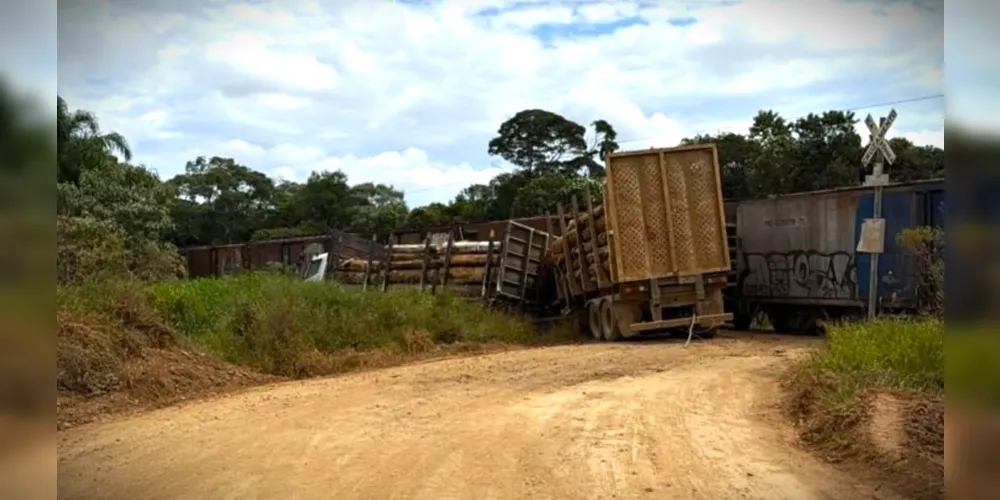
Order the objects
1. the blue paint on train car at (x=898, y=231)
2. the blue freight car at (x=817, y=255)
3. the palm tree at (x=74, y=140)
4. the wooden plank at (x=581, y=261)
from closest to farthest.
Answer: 1. the palm tree at (x=74, y=140)
2. the blue paint on train car at (x=898, y=231)
3. the blue freight car at (x=817, y=255)
4. the wooden plank at (x=581, y=261)

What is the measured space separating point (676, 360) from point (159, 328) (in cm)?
700

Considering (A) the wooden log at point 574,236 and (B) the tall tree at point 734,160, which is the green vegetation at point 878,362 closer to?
(A) the wooden log at point 574,236

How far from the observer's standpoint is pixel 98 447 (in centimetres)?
708

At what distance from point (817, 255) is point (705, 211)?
10.7ft

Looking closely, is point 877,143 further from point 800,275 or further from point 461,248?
point 461,248

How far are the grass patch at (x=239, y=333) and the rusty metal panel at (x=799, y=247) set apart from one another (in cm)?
530

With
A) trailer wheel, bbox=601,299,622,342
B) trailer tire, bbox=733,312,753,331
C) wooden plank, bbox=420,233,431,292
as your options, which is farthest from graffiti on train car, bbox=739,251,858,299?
wooden plank, bbox=420,233,431,292

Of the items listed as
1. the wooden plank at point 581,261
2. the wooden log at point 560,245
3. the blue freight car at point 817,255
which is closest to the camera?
the blue freight car at point 817,255

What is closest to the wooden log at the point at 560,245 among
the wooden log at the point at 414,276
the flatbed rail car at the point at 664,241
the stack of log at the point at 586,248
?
the stack of log at the point at 586,248

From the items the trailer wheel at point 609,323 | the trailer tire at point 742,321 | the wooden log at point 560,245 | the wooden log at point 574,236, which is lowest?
the trailer tire at point 742,321

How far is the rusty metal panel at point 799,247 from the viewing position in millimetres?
16281

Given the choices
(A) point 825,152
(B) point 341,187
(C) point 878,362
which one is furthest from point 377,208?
(C) point 878,362

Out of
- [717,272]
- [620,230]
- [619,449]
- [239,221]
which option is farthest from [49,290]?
[239,221]

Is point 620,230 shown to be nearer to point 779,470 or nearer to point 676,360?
point 676,360
